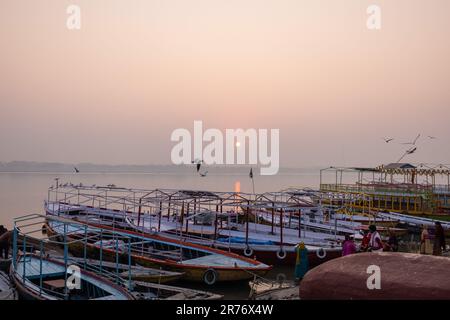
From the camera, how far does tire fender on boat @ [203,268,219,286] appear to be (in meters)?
17.2

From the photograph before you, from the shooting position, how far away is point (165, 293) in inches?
564

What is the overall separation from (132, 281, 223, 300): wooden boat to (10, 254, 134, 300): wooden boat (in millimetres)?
821

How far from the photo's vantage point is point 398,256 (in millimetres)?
10414

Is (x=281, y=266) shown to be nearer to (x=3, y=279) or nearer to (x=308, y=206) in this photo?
(x=308, y=206)

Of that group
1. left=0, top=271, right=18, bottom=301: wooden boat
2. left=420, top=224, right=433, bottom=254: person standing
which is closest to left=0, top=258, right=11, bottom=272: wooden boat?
left=0, top=271, right=18, bottom=301: wooden boat

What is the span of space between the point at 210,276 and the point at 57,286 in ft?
20.6

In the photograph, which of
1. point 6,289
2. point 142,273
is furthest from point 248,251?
point 6,289

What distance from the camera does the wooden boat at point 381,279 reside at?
30.0 feet

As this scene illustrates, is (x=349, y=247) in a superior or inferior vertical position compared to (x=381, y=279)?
inferior

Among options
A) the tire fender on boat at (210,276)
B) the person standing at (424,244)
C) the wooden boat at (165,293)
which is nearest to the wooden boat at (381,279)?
the wooden boat at (165,293)

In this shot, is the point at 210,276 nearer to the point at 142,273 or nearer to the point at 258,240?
the point at 142,273
